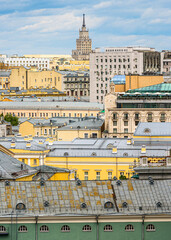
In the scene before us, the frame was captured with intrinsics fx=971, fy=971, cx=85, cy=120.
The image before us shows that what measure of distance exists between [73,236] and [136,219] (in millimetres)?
4215

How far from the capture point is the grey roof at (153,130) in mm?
112000

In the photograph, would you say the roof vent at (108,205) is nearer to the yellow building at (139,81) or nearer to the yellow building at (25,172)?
the yellow building at (25,172)

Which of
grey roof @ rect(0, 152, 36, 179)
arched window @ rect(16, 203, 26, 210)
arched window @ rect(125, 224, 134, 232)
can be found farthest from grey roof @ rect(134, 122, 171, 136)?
arched window @ rect(16, 203, 26, 210)

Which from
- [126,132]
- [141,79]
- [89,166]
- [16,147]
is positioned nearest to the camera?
[89,166]

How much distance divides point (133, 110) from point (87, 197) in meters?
76.6

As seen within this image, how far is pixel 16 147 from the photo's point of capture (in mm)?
109250

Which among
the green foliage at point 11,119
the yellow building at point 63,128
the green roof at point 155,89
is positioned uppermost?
the green roof at point 155,89

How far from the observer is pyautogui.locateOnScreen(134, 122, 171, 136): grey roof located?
112000mm

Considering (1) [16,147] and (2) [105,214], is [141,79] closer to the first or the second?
(1) [16,147]

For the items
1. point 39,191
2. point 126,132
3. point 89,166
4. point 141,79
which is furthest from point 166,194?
point 141,79

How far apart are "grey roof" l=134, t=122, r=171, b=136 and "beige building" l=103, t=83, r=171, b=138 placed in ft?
74.3

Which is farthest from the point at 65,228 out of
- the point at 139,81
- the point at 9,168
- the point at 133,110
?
the point at 139,81

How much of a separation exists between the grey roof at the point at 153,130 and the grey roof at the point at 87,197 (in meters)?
45.3

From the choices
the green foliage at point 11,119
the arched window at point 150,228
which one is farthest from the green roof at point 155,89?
the arched window at point 150,228
